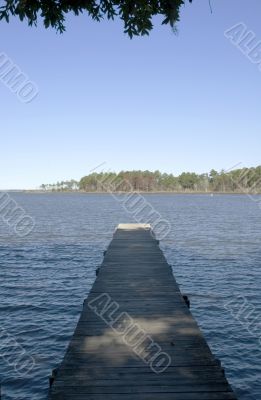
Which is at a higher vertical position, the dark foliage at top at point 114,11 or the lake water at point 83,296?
the dark foliage at top at point 114,11

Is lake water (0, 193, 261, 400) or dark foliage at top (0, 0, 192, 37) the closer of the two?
dark foliage at top (0, 0, 192, 37)

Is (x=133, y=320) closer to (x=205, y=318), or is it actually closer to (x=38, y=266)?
(x=205, y=318)

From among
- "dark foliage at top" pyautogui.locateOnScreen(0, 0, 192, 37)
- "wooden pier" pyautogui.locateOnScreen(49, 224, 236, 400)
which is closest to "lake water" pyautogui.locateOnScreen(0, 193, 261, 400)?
"wooden pier" pyautogui.locateOnScreen(49, 224, 236, 400)

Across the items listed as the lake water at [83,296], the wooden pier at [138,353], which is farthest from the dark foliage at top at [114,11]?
→ the lake water at [83,296]

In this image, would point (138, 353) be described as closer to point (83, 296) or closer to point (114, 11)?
point (114, 11)

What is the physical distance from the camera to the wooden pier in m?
6.79

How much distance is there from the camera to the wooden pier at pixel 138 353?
6785 millimetres

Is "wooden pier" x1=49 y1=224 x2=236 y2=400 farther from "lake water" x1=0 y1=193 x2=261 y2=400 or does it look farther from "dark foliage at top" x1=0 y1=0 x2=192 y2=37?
"dark foliage at top" x1=0 y1=0 x2=192 y2=37

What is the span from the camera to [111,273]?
16.2m

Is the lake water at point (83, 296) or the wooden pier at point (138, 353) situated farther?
the lake water at point (83, 296)

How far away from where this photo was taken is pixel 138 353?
835cm

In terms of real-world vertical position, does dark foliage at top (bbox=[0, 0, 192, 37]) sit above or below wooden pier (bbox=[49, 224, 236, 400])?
above

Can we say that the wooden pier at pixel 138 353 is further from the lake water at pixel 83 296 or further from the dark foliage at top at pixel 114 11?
the dark foliage at top at pixel 114 11

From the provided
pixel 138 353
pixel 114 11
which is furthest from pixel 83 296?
pixel 114 11
